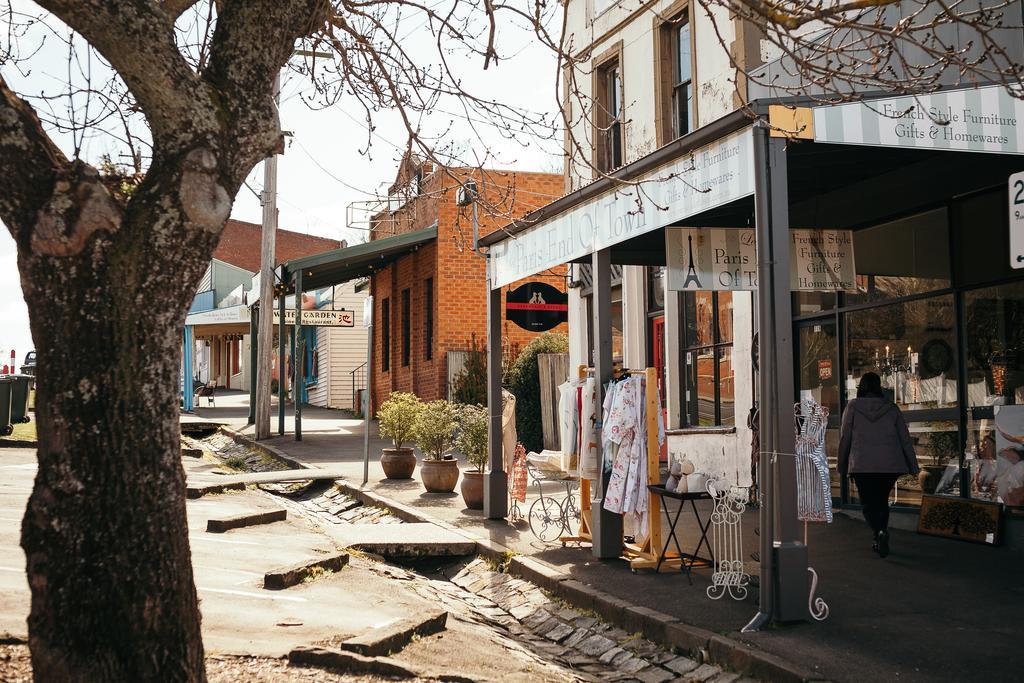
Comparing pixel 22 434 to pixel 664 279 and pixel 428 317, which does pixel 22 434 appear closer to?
pixel 428 317

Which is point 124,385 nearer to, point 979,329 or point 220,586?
point 220,586

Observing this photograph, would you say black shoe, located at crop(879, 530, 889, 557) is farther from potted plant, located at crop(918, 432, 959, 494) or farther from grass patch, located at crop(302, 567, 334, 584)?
grass patch, located at crop(302, 567, 334, 584)

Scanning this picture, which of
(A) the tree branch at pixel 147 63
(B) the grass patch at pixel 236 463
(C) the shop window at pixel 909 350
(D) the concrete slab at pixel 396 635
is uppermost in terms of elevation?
(A) the tree branch at pixel 147 63

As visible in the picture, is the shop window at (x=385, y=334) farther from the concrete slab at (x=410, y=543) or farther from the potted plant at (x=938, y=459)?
the potted plant at (x=938, y=459)

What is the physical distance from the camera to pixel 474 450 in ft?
41.9

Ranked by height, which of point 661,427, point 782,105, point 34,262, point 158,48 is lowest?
point 661,427

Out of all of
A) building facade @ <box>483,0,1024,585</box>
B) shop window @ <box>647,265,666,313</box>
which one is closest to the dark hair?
building facade @ <box>483,0,1024,585</box>

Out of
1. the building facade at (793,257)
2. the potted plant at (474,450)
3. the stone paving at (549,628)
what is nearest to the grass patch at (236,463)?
the potted plant at (474,450)

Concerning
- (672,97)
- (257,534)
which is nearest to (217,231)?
(257,534)

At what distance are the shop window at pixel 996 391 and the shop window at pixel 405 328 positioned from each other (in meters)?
17.3

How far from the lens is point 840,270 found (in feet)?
30.1

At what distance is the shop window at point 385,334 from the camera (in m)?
28.6

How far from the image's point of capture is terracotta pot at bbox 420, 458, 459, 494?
13922 millimetres

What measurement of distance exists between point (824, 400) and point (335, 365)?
2623cm
